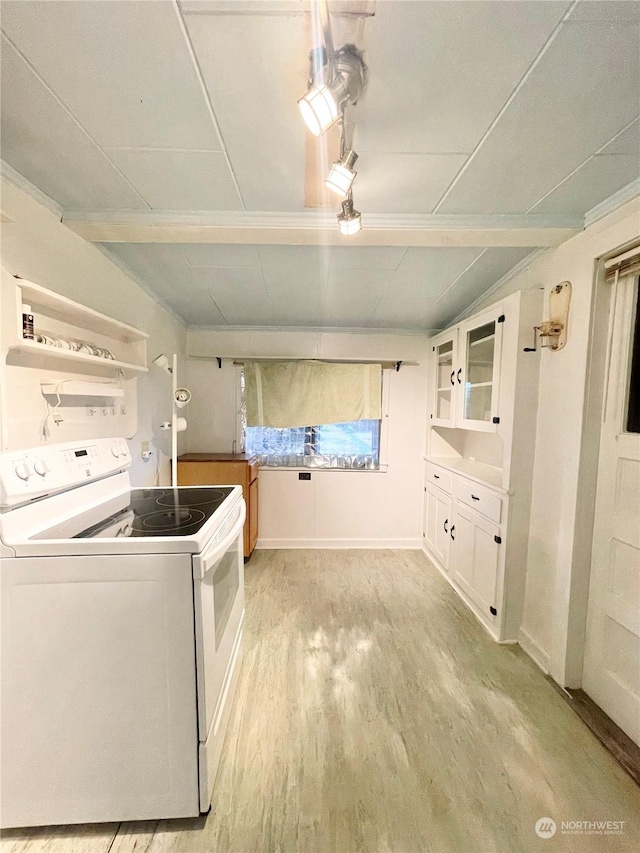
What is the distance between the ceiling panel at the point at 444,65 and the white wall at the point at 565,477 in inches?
35.7

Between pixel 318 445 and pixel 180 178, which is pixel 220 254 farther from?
pixel 318 445

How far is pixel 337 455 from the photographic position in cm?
336

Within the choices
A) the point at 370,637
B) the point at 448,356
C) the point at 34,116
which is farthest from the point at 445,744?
the point at 34,116

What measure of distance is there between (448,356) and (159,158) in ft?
7.87

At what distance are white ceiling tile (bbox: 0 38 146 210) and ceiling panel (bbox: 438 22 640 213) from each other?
1.42m

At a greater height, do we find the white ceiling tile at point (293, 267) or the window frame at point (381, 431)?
the white ceiling tile at point (293, 267)

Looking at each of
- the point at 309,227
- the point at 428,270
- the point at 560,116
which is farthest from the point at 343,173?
the point at 428,270

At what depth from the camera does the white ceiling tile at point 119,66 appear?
77cm

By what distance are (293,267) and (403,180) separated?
2.90 ft

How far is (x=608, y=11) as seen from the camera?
29.2 inches

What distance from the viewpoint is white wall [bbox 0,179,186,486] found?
4.09ft

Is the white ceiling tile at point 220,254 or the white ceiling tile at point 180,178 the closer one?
the white ceiling tile at point 180,178

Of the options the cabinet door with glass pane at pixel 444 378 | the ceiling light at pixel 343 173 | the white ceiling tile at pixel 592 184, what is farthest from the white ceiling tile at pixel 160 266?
the cabinet door with glass pane at pixel 444 378

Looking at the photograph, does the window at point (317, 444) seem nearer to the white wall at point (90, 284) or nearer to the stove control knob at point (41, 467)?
the white wall at point (90, 284)
